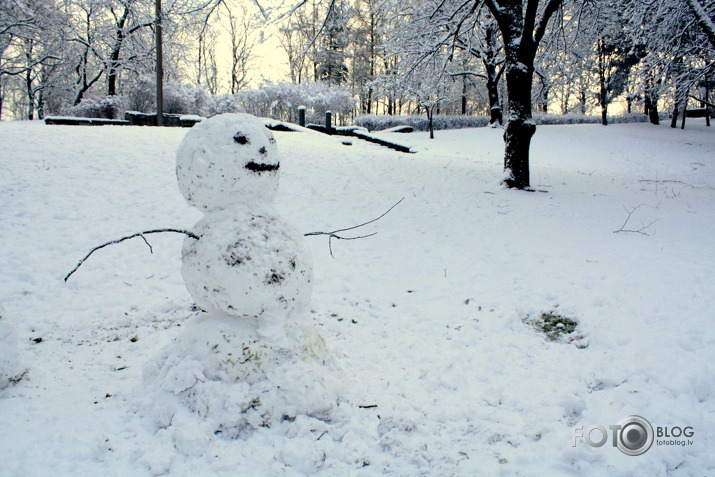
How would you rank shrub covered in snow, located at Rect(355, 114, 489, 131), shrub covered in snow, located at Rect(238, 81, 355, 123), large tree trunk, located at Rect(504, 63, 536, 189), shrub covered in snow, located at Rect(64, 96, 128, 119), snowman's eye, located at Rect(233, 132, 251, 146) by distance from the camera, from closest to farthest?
1. snowman's eye, located at Rect(233, 132, 251, 146)
2. large tree trunk, located at Rect(504, 63, 536, 189)
3. shrub covered in snow, located at Rect(64, 96, 128, 119)
4. shrub covered in snow, located at Rect(355, 114, 489, 131)
5. shrub covered in snow, located at Rect(238, 81, 355, 123)

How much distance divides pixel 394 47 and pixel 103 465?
13.5 m

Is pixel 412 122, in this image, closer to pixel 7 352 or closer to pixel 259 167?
pixel 259 167

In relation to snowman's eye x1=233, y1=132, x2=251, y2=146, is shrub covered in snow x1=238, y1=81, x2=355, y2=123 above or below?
above

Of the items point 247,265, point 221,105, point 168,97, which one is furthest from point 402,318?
point 221,105

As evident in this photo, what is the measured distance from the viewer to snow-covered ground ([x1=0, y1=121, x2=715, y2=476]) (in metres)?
2.42

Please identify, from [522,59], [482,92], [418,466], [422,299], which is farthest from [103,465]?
[482,92]

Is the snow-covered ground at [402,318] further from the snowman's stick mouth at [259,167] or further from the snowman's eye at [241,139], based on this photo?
the snowman's eye at [241,139]

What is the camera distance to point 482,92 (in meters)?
41.4

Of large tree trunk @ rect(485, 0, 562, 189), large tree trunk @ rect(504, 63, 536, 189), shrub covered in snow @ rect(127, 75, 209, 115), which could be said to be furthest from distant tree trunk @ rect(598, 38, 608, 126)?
shrub covered in snow @ rect(127, 75, 209, 115)

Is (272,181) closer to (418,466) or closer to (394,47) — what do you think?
(418,466)

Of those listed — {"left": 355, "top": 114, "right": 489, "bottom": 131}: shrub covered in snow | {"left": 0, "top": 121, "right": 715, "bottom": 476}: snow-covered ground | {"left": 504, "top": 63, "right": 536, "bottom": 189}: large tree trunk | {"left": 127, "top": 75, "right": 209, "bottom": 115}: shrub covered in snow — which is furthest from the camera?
{"left": 355, "top": 114, "right": 489, "bottom": 131}: shrub covered in snow

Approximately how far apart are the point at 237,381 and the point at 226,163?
1.37 m

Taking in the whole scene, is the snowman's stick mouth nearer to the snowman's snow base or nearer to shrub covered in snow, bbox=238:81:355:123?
the snowman's snow base

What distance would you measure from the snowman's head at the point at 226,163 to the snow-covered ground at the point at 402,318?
1306 millimetres
